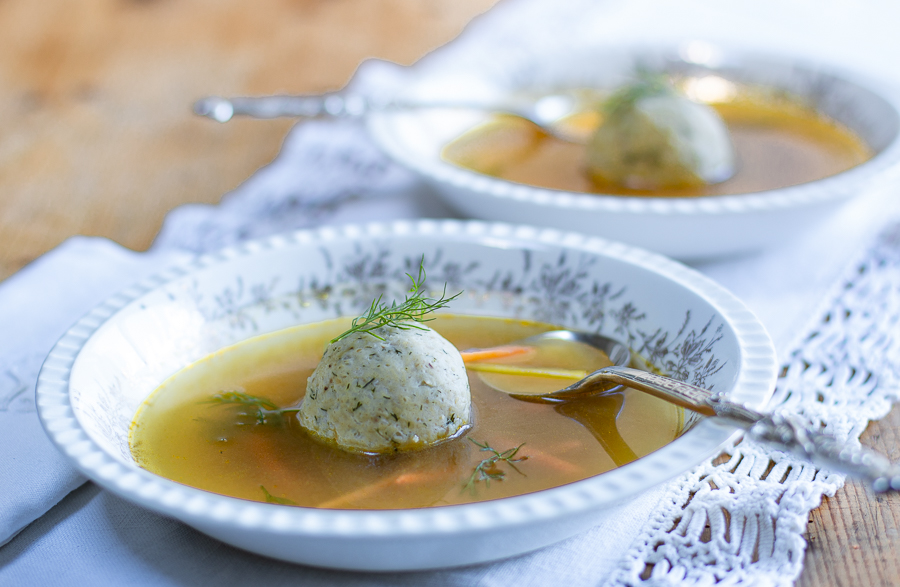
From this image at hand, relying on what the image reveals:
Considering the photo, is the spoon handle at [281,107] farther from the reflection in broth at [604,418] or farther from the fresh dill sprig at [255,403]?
the reflection in broth at [604,418]

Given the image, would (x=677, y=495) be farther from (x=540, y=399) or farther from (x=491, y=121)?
(x=491, y=121)

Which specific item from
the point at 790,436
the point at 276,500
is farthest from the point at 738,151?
the point at 276,500

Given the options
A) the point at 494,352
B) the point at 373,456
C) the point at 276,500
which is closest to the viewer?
the point at 276,500

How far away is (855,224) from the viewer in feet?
7.79

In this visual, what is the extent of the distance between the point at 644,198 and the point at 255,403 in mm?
1047

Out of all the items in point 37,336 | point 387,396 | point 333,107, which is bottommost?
point 37,336

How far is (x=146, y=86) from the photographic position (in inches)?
137

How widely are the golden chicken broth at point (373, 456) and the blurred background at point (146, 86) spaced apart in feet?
3.34

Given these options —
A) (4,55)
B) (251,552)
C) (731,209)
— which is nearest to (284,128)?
(4,55)

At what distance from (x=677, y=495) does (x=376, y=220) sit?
1.28 metres

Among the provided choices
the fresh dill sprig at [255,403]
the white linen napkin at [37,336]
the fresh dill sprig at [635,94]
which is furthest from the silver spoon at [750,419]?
the fresh dill sprig at [635,94]

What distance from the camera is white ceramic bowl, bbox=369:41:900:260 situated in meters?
2.04

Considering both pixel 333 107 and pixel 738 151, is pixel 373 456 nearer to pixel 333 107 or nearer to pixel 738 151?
pixel 333 107

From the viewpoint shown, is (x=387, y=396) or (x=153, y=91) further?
(x=153, y=91)
